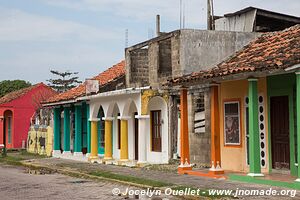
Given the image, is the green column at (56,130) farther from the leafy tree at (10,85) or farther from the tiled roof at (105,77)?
the leafy tree at (10,85)

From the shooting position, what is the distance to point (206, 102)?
16.8 m

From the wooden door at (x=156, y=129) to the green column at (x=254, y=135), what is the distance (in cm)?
659

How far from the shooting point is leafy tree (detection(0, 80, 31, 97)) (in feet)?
198

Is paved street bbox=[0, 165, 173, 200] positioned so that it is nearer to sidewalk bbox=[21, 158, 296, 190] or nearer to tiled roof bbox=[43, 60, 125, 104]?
sidewalk bbox=[21, 158, 296, 190]

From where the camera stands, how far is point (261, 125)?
14.6 m

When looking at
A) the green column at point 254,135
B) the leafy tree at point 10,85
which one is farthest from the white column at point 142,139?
the leafy tree at point 10,85

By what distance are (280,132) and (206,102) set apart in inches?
132

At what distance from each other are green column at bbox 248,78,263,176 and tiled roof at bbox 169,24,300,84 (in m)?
0.65

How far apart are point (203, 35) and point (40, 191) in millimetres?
7729

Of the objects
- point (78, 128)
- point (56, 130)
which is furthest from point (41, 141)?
point (78, 128)

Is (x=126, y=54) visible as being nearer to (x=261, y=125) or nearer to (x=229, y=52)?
(x=229, y=52)

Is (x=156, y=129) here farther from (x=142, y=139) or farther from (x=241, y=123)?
(x=241, y=123)

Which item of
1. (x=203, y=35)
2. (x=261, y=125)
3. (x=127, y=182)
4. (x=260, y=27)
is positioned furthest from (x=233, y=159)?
(x=260, y=27)

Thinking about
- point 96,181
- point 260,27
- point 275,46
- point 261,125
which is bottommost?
point 96,181
